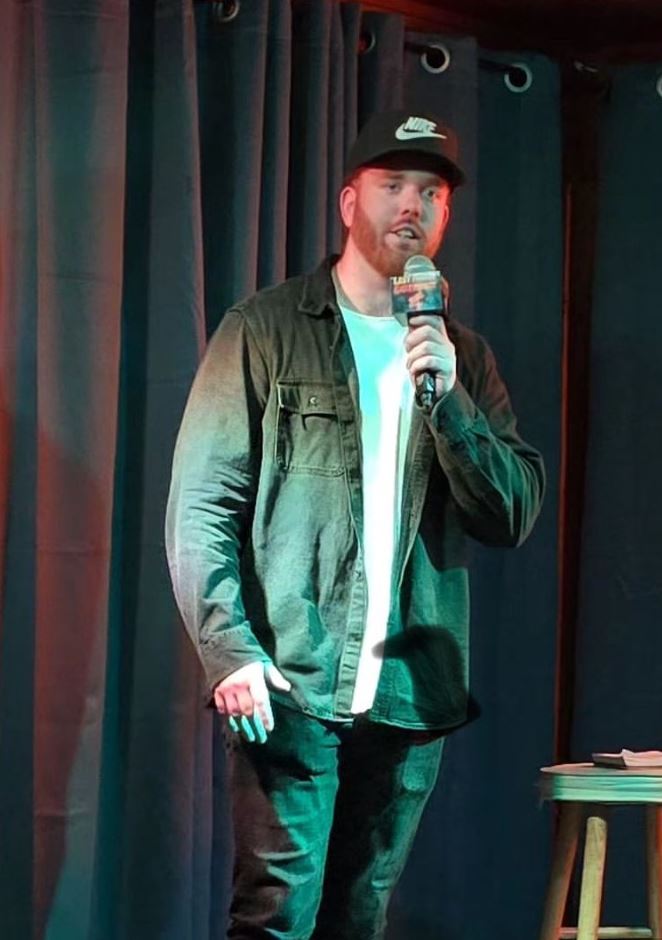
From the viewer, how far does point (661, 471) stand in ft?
9.25

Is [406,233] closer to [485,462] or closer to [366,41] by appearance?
[485,462]

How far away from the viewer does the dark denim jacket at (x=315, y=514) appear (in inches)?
70.6

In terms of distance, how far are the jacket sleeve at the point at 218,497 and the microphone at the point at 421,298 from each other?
8.3 inches

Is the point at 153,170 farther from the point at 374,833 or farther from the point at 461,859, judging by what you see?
the point at 461,859

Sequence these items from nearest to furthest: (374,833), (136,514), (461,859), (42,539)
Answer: (374,833)
(42,539)
(136,514)
(461,859)


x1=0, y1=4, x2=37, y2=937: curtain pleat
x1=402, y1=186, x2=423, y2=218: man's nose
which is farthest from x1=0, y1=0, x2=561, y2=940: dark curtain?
x1=402, y1=186, x2=423, y2=218: man's nose

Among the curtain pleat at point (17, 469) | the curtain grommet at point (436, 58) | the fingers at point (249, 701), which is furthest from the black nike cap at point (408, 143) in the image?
the curtain grommet at point (436, 58)

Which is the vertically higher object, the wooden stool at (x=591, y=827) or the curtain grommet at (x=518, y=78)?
the curtain grommet at (x=518, y=78)

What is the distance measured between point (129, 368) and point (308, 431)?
2.09ft

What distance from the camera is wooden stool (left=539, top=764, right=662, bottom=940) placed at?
208cm

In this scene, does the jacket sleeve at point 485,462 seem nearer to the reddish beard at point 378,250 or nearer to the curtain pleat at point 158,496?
the reddish beard at point 378,250

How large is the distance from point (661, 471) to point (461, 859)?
84cm

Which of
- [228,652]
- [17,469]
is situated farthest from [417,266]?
[17,469]

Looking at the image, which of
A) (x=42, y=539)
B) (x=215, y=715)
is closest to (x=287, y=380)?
(x=42, y=539)
